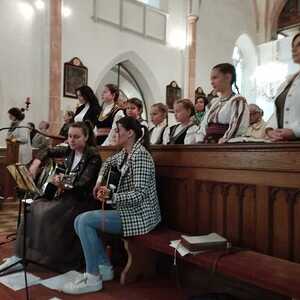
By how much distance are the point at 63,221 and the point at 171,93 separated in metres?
8.41

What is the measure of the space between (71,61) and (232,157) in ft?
22.7

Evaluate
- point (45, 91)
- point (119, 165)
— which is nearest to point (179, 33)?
point (45, 91)

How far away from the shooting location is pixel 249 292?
259 cm

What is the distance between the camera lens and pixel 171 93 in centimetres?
1117

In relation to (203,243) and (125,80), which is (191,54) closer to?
(125,80)

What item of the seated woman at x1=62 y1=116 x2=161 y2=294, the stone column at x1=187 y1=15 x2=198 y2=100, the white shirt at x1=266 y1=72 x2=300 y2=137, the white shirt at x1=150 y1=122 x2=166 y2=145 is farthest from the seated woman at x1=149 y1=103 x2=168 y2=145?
the stone column at x1=187 y1=15 x2=198 y2=100

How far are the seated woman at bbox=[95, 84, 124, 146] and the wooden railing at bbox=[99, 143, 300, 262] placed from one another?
1.09 m

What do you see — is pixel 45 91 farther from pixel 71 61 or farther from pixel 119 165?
pixel 119 165

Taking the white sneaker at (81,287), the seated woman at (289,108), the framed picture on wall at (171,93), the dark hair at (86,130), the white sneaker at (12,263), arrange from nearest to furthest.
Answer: the seated woman at (289,108), the white sneaker at (81,287), the white sneaker at (12,263), the dark hair at (86,130), the framed picture on wall at (171,93)

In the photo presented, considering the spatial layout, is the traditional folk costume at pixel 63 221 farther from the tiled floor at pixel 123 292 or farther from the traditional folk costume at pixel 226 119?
the traditional folk costume at pixel 226 119

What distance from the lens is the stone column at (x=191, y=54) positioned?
37.2 ft

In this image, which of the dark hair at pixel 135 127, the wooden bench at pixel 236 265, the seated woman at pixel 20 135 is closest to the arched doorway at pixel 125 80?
the seated woman at pixel 20 135

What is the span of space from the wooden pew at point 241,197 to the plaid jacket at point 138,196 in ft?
0.40

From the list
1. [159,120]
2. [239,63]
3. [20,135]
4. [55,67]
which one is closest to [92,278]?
[159,120]
